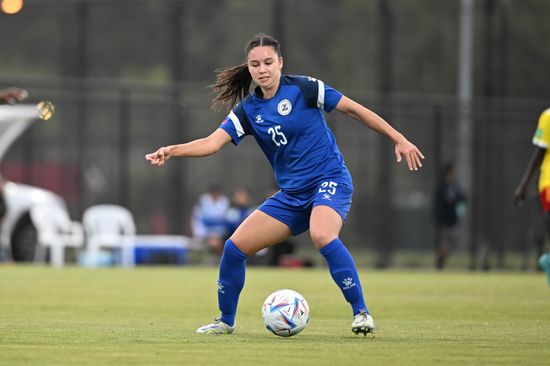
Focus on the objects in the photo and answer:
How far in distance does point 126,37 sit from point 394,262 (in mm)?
9865

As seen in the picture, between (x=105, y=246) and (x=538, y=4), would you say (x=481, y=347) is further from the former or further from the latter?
(x=538, y=4)

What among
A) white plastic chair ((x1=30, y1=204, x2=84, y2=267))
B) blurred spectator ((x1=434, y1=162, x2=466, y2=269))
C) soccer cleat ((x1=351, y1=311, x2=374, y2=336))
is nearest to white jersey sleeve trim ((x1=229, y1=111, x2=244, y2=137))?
soccer cleat ((x1=351, y1=311, x2=374, y2=336))

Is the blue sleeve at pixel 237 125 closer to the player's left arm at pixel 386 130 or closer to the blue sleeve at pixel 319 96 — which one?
the blue sleeve at pixel 319 96

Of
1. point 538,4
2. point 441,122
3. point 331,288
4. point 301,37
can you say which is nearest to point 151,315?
point 331,288

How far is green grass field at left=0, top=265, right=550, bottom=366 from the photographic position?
7.63 metres

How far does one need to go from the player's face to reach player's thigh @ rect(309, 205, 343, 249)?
0.97 metres

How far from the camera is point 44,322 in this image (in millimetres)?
10195

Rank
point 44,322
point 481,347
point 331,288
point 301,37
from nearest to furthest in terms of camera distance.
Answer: point 481,347 → point 44,322 → point 331,288 → point 301,37

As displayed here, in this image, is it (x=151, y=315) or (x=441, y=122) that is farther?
(x=441, y=122)

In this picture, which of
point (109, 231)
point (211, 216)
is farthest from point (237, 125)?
point (211, 216)

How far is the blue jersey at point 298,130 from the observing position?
30.0 ft

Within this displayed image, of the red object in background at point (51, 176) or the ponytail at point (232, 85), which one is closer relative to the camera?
the ponytail at point (232, 85)

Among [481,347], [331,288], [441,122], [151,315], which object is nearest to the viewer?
[481,347]

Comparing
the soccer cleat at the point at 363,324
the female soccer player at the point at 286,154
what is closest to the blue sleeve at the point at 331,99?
the female soccer player at the point at 286,154
